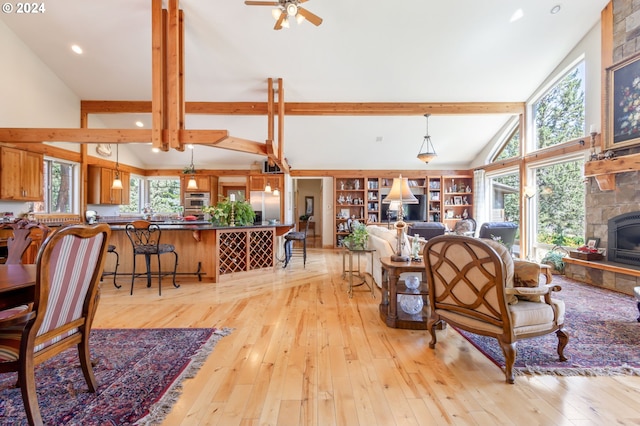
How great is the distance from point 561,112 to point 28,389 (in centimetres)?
811

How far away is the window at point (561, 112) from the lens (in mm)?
5129

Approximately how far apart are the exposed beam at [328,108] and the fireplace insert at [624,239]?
3.15 m

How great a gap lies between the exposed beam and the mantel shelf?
2.35m

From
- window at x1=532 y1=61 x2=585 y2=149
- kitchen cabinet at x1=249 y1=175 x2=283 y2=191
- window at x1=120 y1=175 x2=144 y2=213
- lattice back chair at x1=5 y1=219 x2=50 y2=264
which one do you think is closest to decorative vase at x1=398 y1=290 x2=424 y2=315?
lattice back chair at x1=5 y1=219 x2=50 y2=264

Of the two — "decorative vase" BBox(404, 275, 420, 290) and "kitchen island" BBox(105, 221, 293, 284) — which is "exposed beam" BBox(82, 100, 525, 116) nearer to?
"kitchen island" BBox(105, 221, 293, 284)

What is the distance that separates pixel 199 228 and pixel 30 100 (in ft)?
12.7

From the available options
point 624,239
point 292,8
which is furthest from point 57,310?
point 624,239

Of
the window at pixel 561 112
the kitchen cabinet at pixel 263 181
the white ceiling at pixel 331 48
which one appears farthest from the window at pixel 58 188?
the window at pixel 561 112

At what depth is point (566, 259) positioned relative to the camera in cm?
479

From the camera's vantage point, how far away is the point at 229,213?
500cm

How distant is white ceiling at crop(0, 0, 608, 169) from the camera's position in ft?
13.1

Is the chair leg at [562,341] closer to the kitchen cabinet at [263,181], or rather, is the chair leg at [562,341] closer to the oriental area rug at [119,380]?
the oriental area rug at [119,380]

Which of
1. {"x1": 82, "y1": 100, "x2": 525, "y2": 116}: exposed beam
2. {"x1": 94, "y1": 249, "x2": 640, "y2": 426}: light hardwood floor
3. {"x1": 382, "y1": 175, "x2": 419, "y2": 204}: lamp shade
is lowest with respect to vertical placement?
{"x1": 94, "y1": 249, "x2": 640, "y2": 426}: light hardwood floor

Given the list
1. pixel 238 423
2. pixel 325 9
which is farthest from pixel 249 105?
pixel 238 423
